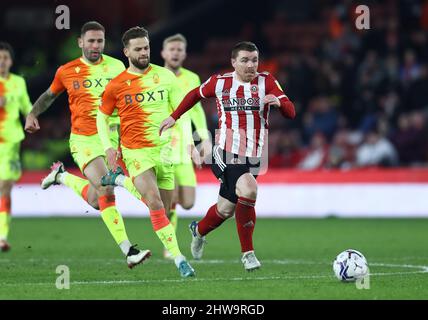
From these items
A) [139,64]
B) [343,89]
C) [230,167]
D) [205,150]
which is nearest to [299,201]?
[343,89]

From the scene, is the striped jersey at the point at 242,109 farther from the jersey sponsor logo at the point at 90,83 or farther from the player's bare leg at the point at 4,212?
the player's bare leg at the point at 4,212

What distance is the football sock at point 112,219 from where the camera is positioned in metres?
10.6

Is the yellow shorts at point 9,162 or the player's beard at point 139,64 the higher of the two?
the player's beard at point 139,64

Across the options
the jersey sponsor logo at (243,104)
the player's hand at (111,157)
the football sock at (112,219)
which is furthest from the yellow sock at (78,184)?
the jersey sponsor logo at (243,104)

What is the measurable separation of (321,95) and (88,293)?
1291cm

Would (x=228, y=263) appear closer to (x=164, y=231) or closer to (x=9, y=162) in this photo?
(x=164, y=231)

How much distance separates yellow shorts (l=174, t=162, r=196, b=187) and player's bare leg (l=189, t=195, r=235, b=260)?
49.3 inches

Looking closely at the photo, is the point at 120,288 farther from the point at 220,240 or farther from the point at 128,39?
the point at 220,240

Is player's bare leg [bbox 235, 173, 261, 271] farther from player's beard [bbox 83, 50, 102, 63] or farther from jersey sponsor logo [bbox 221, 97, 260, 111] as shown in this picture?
player's beard [bbox 83, 50, 102, 63]

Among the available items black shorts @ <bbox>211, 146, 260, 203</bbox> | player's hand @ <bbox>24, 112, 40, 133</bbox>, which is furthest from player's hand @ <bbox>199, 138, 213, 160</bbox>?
player's hand @ <bbox>24, 112, 40, 133</bbox>

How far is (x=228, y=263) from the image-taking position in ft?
36.9

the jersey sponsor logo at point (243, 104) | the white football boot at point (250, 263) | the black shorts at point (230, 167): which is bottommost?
the white football boot at point (250, 263)

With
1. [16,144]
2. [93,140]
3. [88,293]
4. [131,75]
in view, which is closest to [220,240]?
[16,144]

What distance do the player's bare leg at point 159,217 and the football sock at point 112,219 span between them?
0.80 m
